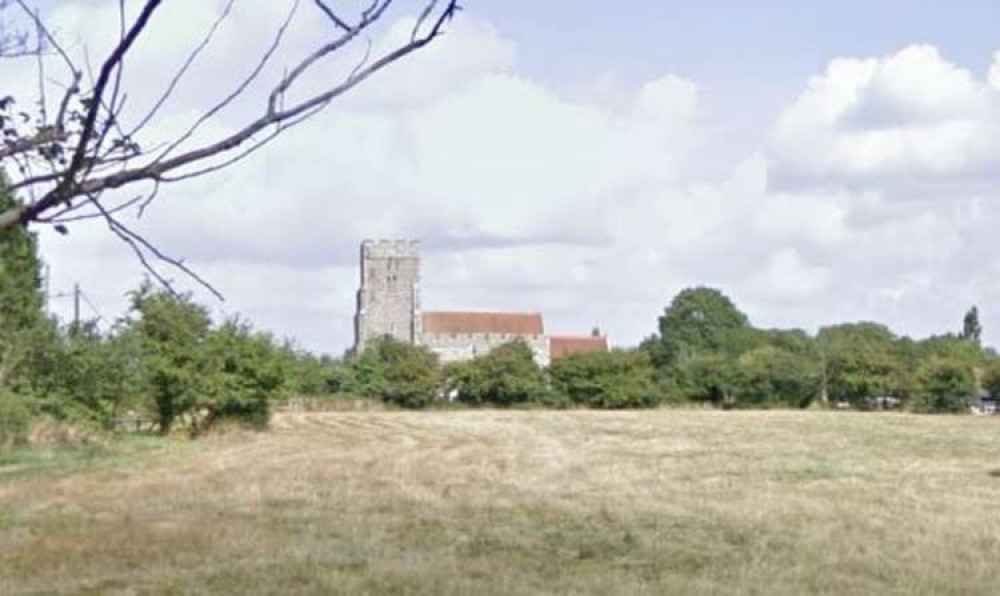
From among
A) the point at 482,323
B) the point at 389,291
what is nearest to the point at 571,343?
the point at 482,323

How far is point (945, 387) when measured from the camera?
332 ft

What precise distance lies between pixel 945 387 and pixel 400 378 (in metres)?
38.8

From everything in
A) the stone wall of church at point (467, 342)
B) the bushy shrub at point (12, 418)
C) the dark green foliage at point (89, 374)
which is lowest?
the bushy shrub at point (12, 418)

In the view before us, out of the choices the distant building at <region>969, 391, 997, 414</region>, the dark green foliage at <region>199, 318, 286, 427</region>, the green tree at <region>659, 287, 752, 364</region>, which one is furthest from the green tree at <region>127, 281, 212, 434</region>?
the green tree at <region>659, 287, 752, 364</region>

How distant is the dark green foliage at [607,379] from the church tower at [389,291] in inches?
1433

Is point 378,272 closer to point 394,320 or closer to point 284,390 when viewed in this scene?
point 394,320

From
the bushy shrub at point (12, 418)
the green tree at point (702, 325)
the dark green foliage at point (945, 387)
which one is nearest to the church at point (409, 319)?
the green tree at point (702, 325)

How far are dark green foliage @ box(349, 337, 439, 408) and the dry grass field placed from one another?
68.0 metres

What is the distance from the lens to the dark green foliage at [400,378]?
10656 cm

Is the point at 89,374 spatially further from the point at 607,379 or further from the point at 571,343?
the point at 571,343

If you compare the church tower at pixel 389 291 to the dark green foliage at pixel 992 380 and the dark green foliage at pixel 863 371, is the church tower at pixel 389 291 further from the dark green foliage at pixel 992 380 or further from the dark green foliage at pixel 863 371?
the dark green foliage at pixel 992 380

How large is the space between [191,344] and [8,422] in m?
11.9

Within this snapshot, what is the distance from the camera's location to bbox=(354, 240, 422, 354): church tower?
14425 cm

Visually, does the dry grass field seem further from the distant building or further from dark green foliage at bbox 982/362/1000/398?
dark green foliage at bbox 982/362/1000/398
